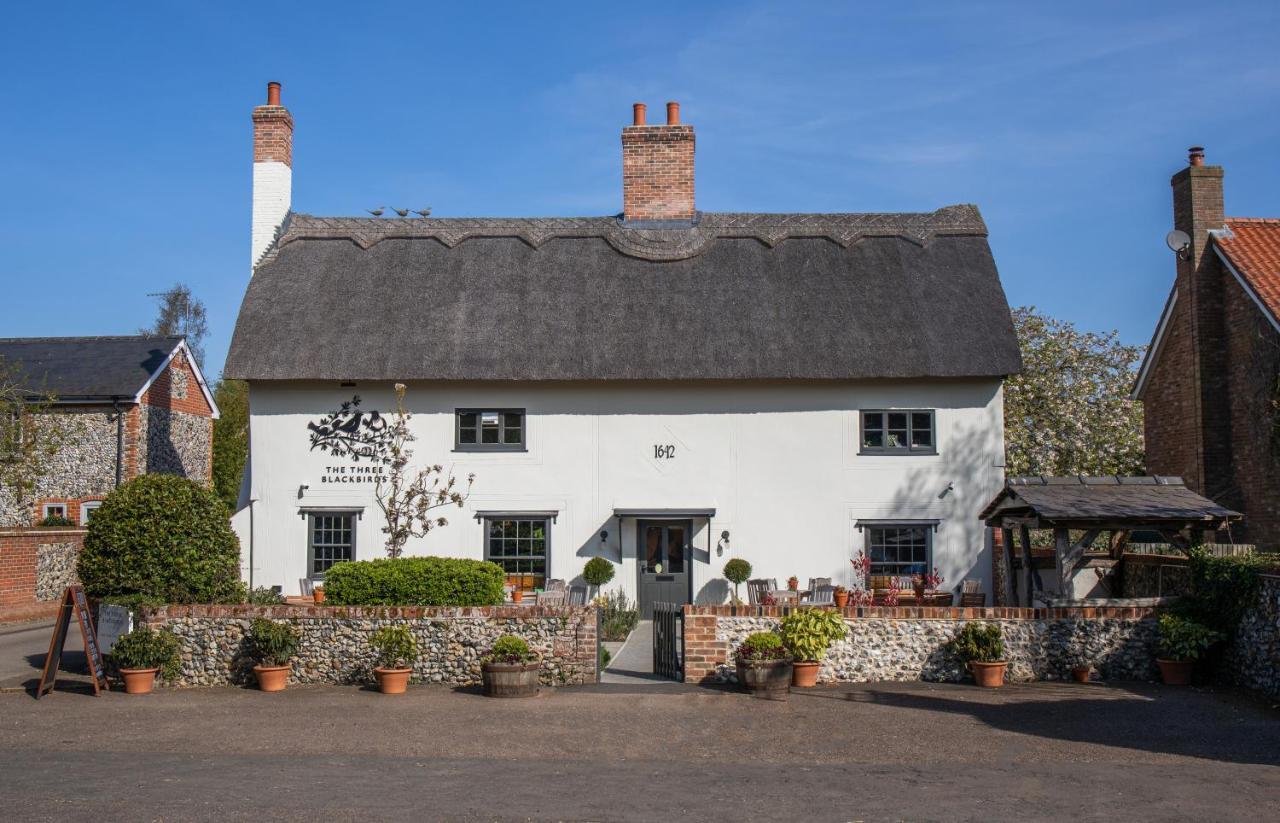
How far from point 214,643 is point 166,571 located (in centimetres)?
111

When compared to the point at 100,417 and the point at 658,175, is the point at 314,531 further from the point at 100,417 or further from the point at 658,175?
the point at 100,417

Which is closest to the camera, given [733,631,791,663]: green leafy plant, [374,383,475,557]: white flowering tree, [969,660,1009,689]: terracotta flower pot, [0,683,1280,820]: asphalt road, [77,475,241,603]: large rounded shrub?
[0,683,1280,820]: asphalt road

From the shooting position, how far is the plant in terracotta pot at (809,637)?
499 inches

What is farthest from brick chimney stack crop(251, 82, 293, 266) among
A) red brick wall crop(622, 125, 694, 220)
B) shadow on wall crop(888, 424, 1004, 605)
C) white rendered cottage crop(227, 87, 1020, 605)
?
shadow on wall crop(888, 424, 1004, 605)

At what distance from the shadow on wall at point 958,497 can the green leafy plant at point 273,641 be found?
10177mm

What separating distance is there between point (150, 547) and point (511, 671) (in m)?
4.90

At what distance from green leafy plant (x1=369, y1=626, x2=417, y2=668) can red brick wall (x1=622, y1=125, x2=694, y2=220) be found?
10952mm

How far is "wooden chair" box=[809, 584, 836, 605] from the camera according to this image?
1692 cm

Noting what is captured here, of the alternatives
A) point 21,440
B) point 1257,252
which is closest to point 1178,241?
point 1257,252

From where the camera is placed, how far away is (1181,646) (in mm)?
12594

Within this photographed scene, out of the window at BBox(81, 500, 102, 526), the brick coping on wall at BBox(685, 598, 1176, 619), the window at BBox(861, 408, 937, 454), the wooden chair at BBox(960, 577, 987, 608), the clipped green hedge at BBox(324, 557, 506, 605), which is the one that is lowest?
→ the wooden chair at BBox(960, 577, 987, 608)

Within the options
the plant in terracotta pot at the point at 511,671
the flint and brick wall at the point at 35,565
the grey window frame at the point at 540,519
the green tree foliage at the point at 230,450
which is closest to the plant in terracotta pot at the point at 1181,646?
the plant in terracotta pot at the point at 511,671

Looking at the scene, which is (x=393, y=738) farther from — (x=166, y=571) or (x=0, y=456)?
(x=0, y=456)

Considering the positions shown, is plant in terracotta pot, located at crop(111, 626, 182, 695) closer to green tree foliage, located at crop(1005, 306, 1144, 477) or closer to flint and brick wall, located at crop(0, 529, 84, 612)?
flint and brick wall, located at crop(0, 529, 84, 612)
